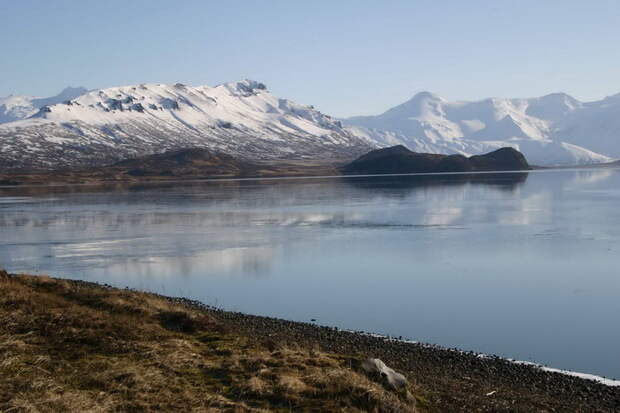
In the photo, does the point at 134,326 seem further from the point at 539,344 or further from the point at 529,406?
the point at 539,344

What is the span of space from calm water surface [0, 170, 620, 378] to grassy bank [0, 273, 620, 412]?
371 centimetres

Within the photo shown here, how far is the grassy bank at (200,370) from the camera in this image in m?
13.8

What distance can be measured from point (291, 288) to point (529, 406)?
21.4 meters

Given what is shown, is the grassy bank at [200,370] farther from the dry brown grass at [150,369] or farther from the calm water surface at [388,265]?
the calm water surface at [388,265]

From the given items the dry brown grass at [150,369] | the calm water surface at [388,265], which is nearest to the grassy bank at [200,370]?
the dry brown grass at [150,369]

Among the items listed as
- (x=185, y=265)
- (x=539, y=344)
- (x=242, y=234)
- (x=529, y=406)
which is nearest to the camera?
(x=529, y=406)

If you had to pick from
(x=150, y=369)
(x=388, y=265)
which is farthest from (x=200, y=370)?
(x=388, y=265)

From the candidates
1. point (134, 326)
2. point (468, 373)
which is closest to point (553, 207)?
point (468, 373)

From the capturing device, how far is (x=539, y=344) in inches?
996

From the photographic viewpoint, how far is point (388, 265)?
43.6 metres

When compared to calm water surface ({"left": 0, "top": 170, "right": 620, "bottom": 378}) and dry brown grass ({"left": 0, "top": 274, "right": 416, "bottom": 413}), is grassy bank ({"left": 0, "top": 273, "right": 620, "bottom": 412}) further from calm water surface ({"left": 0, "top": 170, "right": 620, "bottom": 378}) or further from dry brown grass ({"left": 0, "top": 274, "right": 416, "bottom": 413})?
calm water surface ({"left": 0, "top": 170, "right": 620, "bottom": 378})

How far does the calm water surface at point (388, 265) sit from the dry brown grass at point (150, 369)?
10495mm

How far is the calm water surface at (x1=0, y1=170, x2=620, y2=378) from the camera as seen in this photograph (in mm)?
28000

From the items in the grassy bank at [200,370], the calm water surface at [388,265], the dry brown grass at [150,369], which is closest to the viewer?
the dry brown grass at [150,369]
